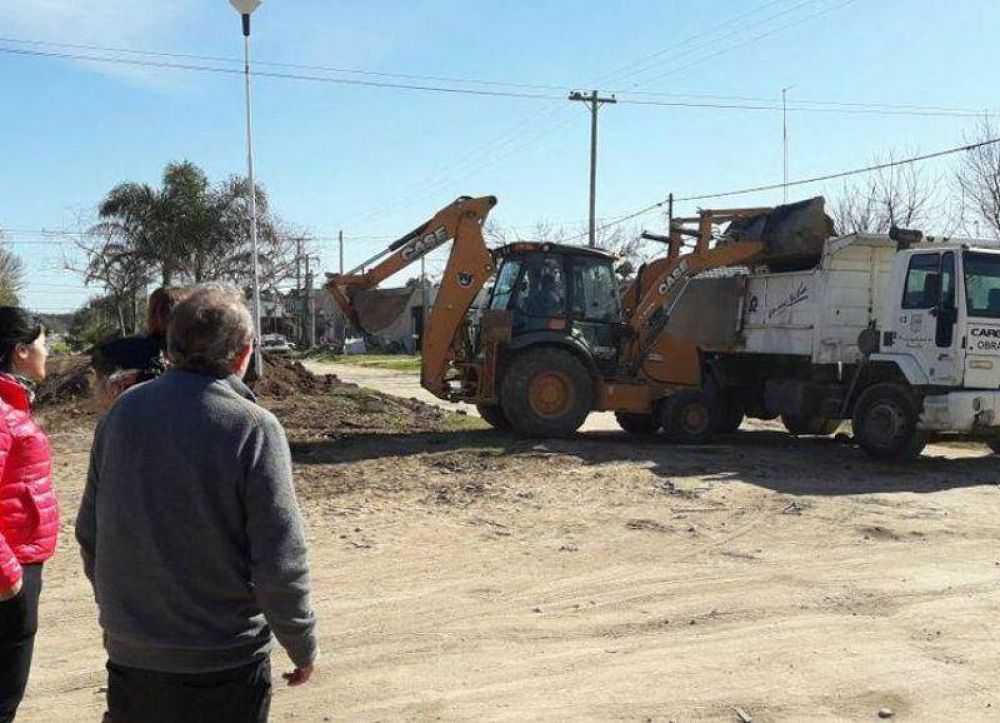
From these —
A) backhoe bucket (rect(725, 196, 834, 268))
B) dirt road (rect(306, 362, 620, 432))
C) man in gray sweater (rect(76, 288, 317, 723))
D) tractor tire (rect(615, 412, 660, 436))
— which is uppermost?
backhoe bucket (rect(725, 196, 834, 268))

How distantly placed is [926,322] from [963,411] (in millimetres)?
1172

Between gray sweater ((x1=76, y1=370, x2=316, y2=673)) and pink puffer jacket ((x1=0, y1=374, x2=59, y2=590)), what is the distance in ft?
3.01

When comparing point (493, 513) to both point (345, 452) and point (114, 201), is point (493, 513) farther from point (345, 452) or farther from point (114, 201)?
point (114, 201)

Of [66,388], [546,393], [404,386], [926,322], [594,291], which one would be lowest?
[404,386]

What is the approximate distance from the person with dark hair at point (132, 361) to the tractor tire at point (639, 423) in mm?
11449

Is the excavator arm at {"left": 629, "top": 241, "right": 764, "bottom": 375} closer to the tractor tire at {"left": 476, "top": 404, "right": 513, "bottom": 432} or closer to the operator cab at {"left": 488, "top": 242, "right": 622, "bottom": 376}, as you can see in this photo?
the operator cab at {"left": 488, "top": 242, "right": 622, "bottom": 376}

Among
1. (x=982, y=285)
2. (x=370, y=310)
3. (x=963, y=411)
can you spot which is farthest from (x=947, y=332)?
(x=370, y=310)

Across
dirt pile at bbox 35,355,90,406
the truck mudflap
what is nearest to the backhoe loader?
the truck mudflap

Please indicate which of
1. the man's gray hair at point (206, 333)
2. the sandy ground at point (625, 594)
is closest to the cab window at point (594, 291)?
the sandy ground at point (625, 594)

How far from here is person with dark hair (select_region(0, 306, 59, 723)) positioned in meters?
3.46

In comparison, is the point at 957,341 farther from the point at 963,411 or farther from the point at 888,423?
the point at 888,423

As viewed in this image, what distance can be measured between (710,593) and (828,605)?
773mm

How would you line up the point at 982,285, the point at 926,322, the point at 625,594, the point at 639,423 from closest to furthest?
1. the point at 625,594
2. the point at 982,285
3. the point at 926,322
4. the point at 639,423

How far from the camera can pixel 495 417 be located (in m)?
14.7
